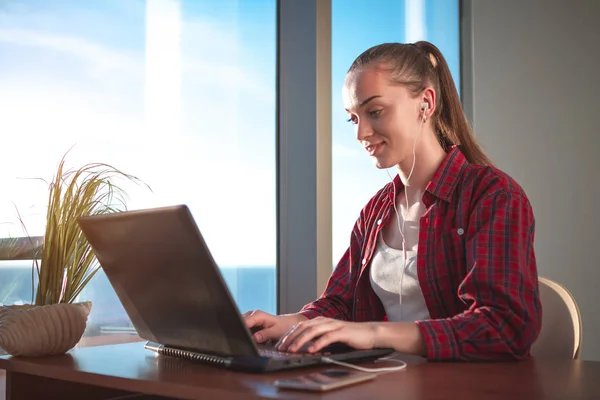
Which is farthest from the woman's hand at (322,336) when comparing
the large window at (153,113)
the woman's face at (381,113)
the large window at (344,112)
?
the large window at (344,112)

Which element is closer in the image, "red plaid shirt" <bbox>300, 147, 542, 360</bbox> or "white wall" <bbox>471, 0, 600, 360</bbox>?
"red plaid shirt" <bbox>300, 147, 542, 360</bbox>

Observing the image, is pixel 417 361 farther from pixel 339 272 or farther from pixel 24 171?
pixel 24 171

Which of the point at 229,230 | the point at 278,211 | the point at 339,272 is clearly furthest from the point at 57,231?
the point at 278,211

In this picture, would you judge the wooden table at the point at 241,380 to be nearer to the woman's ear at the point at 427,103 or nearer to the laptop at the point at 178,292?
the laptop at the point at 178,292

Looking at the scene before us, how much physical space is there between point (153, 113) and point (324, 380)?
58.4 inches

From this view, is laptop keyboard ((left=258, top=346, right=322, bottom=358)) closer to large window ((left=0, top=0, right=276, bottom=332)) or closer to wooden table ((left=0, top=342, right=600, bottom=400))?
wooden table ((left=0, top=342, right=600, bottom=400))

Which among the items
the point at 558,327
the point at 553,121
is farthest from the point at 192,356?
the point at 553,121

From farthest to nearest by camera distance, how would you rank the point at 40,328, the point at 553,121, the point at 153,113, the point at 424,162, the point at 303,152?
the point at 553,121
the point at 303,152
the point at 153,113
the point at 424,162
the point at 40,328

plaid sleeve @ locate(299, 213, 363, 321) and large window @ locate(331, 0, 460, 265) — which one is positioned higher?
large window @ locate(331, 0, 460, 265)

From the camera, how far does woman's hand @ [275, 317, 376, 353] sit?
1.17 metres

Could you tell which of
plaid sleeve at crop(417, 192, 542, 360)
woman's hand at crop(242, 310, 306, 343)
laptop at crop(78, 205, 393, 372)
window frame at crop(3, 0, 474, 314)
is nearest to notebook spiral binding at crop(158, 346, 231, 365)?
laptop at crop(78, 205, 393, 372)

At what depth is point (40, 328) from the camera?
1.34 metres

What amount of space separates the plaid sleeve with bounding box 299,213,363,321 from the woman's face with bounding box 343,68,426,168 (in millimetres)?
305

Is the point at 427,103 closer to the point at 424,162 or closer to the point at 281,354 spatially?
the point at 424,162
